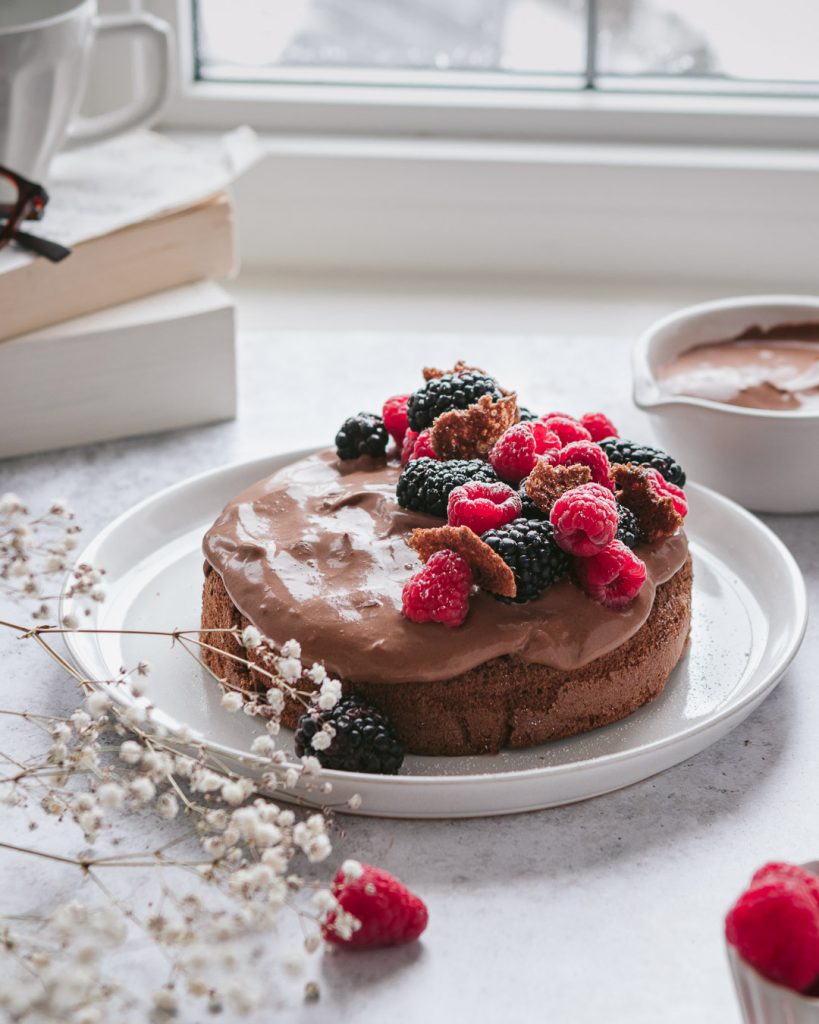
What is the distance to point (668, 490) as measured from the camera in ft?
4.72

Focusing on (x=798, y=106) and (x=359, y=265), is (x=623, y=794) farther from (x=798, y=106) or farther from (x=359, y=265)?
(x=798, y=106)

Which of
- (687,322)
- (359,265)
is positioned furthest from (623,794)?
(359,265)

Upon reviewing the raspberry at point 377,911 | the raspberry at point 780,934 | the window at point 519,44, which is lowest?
the raspberry at point 377,911

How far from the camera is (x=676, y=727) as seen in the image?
1.33 m

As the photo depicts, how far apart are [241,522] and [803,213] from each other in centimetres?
156

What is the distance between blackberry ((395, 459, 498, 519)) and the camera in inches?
54.6

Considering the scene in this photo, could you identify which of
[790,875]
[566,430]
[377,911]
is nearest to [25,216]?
[566,430]

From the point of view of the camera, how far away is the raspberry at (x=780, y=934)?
0.85 metres

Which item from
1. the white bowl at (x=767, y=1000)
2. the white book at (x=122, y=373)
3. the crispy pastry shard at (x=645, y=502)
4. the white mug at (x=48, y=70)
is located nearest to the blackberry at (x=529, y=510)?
the crispy pastry shard at (x=645, y=502)

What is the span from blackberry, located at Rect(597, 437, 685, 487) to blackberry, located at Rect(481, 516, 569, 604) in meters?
0.24

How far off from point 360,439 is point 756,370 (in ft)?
2.15

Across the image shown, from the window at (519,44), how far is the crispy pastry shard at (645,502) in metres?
1.57

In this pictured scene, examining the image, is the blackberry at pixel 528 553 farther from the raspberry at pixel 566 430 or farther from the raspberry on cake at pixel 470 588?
the raspberry at pixel 566 430

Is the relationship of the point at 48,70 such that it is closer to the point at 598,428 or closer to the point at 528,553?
the point at 598,428
